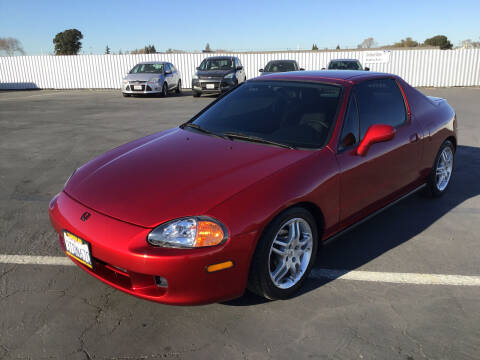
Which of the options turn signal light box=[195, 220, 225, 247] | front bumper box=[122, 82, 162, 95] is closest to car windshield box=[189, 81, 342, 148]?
turn signal light box=[195, 220, 225, 247]

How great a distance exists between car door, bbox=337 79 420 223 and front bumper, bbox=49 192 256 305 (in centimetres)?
112

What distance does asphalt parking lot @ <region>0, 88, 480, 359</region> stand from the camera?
2.38 m

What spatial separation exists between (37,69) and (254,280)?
27.1 m

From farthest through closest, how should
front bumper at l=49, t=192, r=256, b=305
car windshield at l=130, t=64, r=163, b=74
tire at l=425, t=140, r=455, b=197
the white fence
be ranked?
the white fence, car windshield at l=130, t=64, r=163, b=74, tire at l=425, t=140, r=455, b=197, front bumper at l=49, t=192, r=256, b=305

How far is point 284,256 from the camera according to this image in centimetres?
281

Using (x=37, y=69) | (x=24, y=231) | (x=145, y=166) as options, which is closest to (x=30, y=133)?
(x=24, y=231)

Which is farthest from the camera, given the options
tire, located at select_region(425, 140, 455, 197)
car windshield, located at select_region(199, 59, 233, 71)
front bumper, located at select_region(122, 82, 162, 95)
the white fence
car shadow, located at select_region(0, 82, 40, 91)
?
car shadow, located at select_region(0, 82, 40, 91)

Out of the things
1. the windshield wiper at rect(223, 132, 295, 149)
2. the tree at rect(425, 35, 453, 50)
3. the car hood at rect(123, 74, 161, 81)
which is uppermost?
the tree at rect(425, 35, 453, 50)

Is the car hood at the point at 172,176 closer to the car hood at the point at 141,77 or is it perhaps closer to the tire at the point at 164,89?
the car hood at the point at 141,77

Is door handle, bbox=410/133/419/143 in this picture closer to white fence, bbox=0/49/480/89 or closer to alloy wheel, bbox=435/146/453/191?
alloy wheel, bbox=435/146/453/191

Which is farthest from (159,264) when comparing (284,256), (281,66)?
(281,66)

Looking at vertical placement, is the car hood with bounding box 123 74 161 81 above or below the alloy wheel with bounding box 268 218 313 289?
above

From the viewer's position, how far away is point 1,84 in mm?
25938

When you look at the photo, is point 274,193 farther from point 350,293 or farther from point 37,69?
point 37,69
